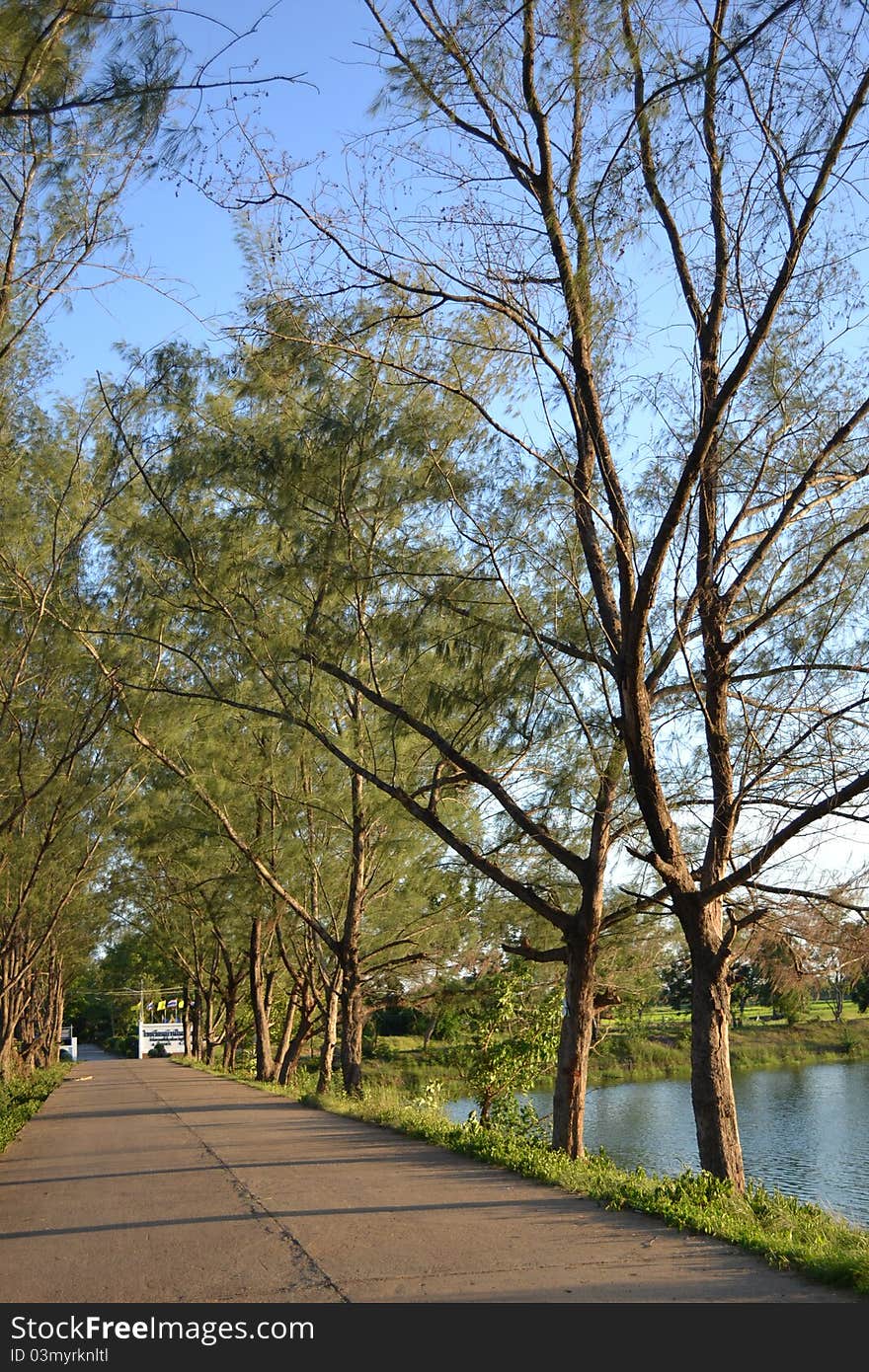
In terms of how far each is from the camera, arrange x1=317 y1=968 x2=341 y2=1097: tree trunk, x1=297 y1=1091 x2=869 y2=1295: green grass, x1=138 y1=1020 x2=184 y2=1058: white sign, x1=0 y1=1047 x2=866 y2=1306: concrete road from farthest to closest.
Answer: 1. x1=138 y1=1020 x2=184 y2=1058: white sign
2. x1=317 y1=968 x2=341 y2=1097: tree trunk
3. x1=297 y1=1091 x2=869 y2=1295: green grass
4. x1=0 y1=1047 x2=866 y2=1306: concrete road

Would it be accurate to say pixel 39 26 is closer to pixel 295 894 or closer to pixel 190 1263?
pixel 190 1263

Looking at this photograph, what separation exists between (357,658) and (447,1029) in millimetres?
11805

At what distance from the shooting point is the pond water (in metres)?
15.8

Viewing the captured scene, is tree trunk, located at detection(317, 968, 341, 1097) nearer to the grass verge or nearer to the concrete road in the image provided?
the concrete road

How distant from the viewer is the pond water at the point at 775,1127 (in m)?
15.8

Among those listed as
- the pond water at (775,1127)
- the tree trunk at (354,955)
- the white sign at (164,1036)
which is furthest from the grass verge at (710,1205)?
the white sign at (164,1036)

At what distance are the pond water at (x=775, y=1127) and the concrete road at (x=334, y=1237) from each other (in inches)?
152

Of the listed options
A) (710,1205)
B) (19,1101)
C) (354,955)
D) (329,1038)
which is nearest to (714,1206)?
(710,1205)

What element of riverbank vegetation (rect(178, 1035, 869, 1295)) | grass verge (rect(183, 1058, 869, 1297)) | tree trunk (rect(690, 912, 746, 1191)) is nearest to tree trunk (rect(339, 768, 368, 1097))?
Result: riverbank vegetation (rect(178, 1035, 869, 1295))

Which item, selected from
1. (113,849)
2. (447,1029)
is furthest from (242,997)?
(447,1029)

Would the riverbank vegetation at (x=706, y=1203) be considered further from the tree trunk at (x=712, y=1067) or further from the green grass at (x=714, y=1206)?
the tree trunk at (x=712, y=1067)

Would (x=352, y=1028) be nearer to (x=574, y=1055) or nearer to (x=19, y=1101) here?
(x=19, y=1101)

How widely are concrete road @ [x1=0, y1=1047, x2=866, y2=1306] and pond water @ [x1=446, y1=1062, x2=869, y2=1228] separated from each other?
3.85 meters

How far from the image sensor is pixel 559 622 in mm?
9875
